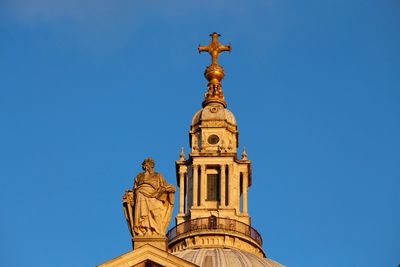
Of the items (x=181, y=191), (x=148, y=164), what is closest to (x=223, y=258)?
(x=181, y=191)

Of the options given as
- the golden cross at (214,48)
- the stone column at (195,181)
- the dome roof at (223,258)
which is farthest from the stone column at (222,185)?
the golden cross at (214,48)

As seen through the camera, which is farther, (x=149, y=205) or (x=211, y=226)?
(x=211, y=226)

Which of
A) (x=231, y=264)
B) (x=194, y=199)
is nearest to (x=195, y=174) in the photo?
(x=194, y=199)

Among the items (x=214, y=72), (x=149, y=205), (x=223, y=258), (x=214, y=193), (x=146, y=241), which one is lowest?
(x=146, y=241)

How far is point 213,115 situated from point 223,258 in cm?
Result: 1501

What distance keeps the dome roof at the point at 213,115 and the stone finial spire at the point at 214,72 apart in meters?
1.41

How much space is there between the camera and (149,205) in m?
56.8

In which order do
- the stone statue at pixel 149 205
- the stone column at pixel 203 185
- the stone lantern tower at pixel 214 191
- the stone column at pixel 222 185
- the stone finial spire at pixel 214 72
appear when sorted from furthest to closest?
the stone finial spire at pixel 214 72
the stone column at pixel 203 185
the stone column at pixel 222 185
the stone lantern tower at pixel 214 191
the stone statue at pixel 149 205

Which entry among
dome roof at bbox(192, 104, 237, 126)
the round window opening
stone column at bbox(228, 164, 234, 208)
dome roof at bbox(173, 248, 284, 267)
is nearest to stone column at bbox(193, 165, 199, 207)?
stone column at bbox(228, 164, 234, 208)

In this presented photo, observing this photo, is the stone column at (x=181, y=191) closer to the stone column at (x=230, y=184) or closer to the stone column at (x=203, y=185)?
the stone column at (x=203, y=185)

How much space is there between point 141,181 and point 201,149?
36.9 metres

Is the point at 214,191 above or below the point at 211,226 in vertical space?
above

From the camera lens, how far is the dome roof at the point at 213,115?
312ft

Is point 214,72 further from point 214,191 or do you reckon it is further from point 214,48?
point 214,191
